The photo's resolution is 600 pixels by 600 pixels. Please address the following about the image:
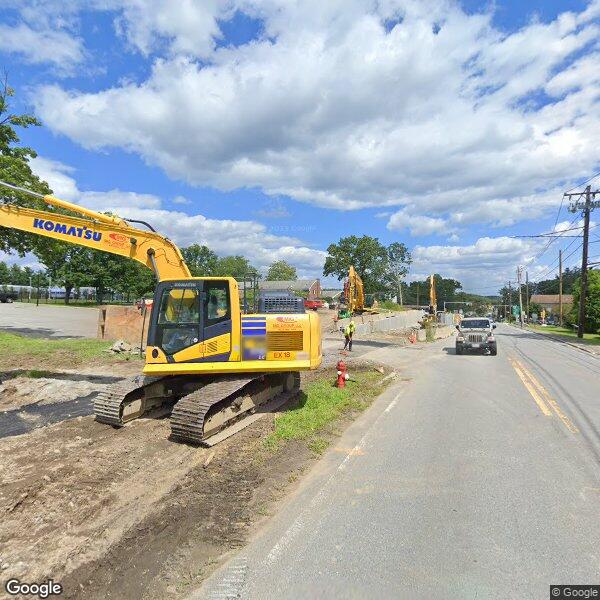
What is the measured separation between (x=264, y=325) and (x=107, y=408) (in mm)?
3132

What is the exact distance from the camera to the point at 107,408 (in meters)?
8.11

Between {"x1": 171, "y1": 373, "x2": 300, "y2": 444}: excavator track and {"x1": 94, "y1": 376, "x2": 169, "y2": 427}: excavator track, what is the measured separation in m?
1.23

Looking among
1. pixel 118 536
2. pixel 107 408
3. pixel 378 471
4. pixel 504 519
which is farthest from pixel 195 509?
pixel 107 408

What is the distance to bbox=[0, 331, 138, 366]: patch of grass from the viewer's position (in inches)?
622

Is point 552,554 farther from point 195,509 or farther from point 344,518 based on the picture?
point 195,509

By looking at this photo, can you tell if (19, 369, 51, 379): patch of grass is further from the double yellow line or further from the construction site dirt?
the double yellow line

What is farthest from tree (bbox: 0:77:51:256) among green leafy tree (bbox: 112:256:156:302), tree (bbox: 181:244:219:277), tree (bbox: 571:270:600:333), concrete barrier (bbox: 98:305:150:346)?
tree (bbox: 181:244:219:277)

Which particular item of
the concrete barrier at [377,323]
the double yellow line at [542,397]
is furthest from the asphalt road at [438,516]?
the concrete barrier at [377,323]

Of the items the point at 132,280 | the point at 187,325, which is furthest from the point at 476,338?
the point at 132,280

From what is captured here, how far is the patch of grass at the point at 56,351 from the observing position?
51.8 feet

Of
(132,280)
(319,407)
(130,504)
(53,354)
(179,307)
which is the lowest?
(130,504)

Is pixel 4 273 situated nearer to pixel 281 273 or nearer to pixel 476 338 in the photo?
pixel 281 273

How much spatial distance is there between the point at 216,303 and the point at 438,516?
5.21 meters

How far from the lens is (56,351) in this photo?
1689cm
